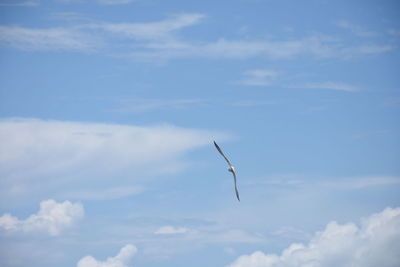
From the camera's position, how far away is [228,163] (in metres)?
135
